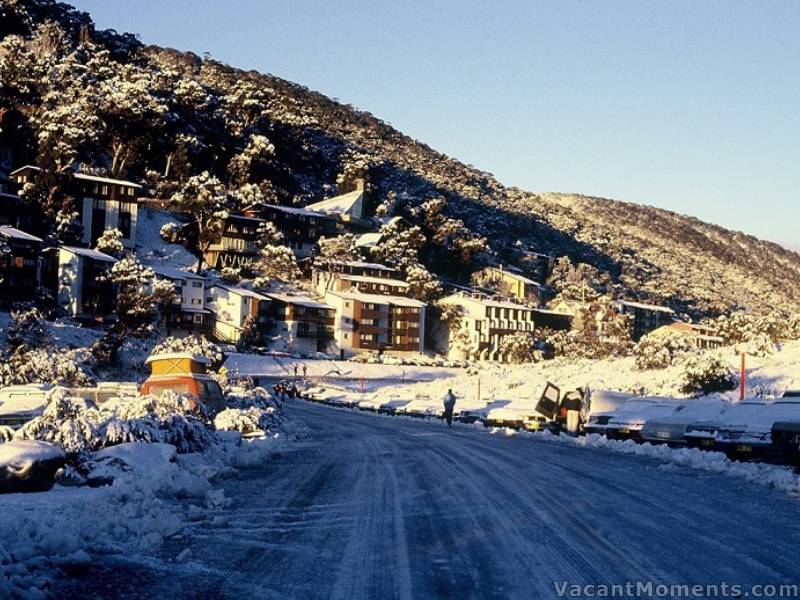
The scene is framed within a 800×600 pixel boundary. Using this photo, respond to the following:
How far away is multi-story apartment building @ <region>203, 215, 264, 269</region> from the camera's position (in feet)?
315

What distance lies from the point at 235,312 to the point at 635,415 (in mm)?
59585

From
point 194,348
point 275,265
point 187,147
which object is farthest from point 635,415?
point 187,147

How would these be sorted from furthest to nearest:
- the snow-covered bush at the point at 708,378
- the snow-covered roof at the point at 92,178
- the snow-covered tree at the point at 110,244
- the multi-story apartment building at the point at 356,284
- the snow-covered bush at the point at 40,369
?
the multi-story apartment building at the point at 356,284
the snow-covered roof at the point at 92,178
the snow-covered tree at the point at 110,244
the snow-covered bush at the point at 708,378
the snow-covered bush at the point at 40,369

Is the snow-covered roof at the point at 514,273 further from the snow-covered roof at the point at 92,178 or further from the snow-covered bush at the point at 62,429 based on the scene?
the snow-covered bush at the point at 62,429

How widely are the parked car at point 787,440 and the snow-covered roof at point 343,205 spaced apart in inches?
3871

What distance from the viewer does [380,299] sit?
306 feet

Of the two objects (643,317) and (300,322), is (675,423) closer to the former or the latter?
(300,322)

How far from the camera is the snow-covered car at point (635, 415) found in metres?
26.5

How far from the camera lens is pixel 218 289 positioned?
83.2 metres

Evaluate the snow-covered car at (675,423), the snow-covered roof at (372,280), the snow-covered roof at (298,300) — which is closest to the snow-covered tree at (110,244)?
the snow-covered roof at (298,300)

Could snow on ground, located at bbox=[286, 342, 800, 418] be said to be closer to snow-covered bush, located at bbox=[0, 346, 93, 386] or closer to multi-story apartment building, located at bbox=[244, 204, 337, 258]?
snow-covered bush, located at bbox=[0, 346, 93, 386]

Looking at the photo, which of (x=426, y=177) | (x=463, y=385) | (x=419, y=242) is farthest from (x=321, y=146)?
(x=463, y=385)

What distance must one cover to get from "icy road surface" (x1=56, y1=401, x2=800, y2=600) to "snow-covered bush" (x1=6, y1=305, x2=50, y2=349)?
4117 cm

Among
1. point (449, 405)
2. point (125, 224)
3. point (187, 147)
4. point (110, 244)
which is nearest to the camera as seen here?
point (449, 405)
